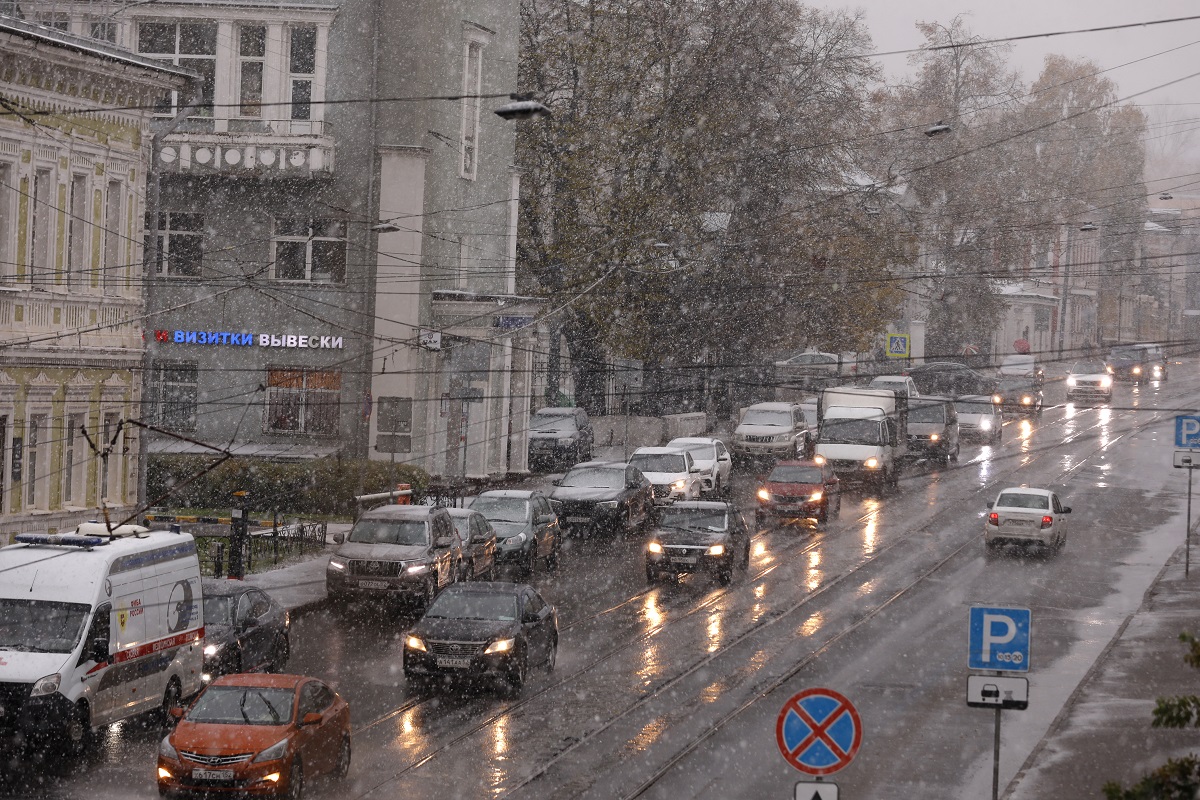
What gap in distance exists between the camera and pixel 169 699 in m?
18.8

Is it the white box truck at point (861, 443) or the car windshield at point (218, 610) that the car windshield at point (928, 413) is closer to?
the white box truck at point (861, 443)

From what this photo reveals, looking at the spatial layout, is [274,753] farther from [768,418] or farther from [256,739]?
[768,418]

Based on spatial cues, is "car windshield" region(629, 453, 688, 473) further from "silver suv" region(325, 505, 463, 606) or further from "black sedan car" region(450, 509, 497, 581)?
"silver suv" region(325, 505, 463, 606)

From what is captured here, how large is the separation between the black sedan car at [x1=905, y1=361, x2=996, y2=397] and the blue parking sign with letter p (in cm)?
5309

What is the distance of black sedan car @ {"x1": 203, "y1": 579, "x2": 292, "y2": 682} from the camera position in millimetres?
20516

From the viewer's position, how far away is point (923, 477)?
48.6m

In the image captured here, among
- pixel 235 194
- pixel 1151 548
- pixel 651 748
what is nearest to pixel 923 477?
pixel 1151 548

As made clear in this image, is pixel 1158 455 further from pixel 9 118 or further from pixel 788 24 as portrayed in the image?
pixel 9 118

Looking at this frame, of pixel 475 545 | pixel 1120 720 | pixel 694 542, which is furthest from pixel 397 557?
pixel 1120 720

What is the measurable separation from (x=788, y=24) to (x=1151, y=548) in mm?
27102

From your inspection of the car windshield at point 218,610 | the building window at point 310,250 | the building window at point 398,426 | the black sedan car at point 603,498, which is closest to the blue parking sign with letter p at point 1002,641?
the car windshield at point 218,610

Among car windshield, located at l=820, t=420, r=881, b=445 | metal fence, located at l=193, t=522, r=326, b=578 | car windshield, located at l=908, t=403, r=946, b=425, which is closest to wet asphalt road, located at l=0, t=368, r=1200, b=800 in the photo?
car windshield, located at l=820, t=420, r=881, b=445

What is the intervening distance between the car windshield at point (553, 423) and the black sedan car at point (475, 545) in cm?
1817

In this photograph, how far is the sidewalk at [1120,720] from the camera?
54.9 ft
